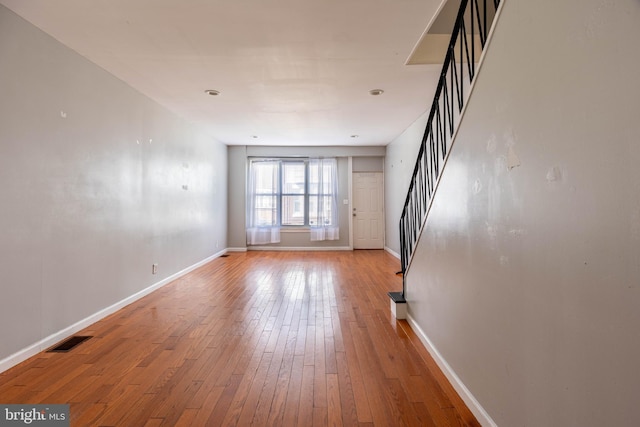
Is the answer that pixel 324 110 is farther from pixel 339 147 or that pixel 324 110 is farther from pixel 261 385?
pixel 261 385

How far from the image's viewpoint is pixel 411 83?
151 inches

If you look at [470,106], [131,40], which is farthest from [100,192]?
[470,106]

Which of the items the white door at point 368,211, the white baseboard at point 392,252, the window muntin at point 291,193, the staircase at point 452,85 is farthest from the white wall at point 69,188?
the white door at point 368,211

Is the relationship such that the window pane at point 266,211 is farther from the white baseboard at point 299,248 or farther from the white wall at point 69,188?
the white wall at point 69,188

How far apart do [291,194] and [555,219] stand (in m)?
7.24

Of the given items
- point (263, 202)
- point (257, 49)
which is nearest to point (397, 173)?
point (263, 202)

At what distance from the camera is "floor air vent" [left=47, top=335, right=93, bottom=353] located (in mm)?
2633

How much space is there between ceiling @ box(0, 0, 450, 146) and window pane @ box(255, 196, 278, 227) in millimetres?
3311

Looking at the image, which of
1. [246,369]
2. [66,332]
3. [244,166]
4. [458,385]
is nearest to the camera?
[458,385]

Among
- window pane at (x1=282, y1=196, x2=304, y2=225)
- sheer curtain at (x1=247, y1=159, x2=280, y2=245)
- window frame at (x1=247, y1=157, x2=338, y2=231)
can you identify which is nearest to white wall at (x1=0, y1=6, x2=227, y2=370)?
sheer curtain at (x1=247, y1=159, x2=280, y2=245)

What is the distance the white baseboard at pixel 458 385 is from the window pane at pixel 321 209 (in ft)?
Answer: 17.6

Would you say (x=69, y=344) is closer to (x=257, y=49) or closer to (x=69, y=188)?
(x=69, y=188)

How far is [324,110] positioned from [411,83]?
1464 mm

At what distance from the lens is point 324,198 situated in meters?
8.14
